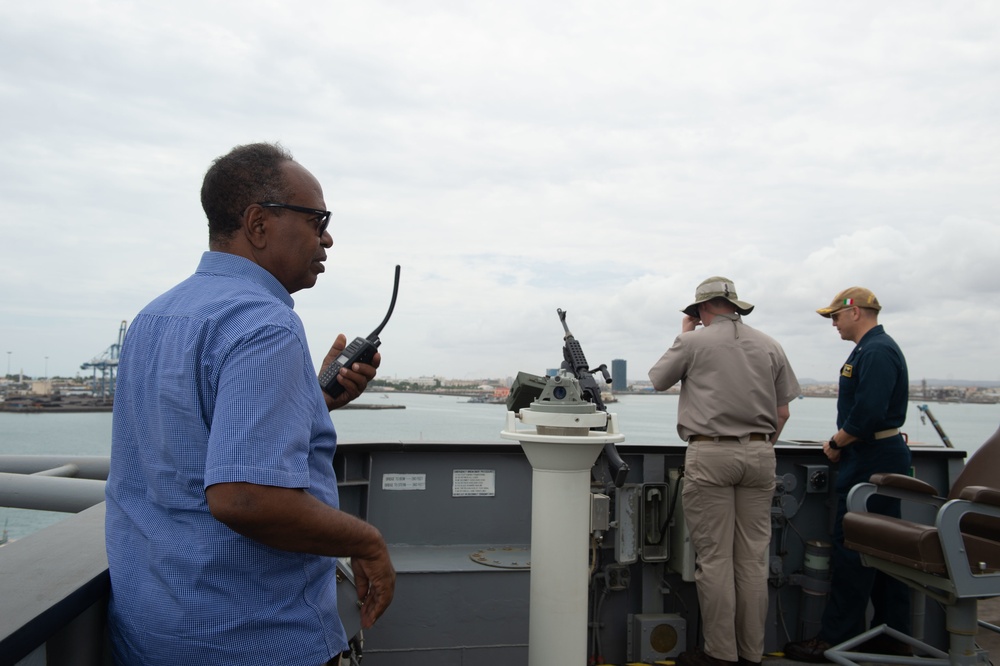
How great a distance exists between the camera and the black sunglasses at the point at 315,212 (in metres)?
1.48

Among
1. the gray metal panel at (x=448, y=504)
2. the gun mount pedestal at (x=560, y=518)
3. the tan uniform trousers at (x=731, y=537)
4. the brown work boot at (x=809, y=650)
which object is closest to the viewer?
the gun mount pedestal at (x=560, y=518)

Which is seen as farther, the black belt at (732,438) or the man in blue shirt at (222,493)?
the black belt at (732,438)

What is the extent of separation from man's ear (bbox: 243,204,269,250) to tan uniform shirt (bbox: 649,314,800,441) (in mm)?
2634

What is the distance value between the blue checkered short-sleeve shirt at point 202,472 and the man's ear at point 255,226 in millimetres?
161

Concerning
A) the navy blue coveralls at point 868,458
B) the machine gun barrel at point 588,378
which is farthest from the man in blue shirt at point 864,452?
the machine gun barrel at point 588,378

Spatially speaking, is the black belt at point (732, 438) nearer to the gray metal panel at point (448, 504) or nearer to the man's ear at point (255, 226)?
the gray metal panel at point (448, 504)

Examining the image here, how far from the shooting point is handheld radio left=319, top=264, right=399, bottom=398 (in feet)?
6.26

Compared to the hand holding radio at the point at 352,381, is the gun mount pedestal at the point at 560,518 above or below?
below

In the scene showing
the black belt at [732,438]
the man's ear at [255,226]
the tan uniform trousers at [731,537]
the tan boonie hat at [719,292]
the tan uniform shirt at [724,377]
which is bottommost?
the tan uniform trousers at [731,537]

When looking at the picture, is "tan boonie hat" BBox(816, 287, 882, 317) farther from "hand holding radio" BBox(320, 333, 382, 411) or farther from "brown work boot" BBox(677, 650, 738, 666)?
"hand holding radio" BBox(320, 333, 382, 411)

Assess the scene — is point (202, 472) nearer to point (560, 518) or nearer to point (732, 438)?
point (560, 518)

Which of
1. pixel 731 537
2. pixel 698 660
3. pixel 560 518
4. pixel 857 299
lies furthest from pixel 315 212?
pixel 857 299

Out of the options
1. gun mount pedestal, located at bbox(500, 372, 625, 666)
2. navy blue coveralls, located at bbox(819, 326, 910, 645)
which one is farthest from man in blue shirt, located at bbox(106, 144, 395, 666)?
navy blue coveralls, located at bbox(819, 326, 910, 645)

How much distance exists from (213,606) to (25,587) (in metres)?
0.28
